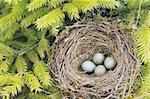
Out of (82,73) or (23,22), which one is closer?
(23,22)

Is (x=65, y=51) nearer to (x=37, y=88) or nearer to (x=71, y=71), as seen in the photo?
(x=71, y=71)

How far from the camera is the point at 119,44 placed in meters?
1.69

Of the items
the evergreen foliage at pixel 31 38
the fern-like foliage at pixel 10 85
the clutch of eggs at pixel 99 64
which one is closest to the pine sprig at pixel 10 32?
the evergreen foliage at pixel 31 38

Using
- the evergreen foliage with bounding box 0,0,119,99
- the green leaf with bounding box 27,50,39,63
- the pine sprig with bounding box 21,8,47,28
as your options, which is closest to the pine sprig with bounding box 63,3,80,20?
the evergreen foliage with bounding box 0,0,119,99

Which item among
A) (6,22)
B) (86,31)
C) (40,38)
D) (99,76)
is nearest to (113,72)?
(99,76)

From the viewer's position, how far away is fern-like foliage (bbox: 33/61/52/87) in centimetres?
161

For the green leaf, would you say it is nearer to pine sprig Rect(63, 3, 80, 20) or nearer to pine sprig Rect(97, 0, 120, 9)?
pine sprig Rect(63, 3, 80, 20)

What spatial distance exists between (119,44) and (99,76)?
0.17m

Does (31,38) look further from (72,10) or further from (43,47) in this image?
(72,10)

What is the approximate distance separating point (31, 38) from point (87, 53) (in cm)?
28

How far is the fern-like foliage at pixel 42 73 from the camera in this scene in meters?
1.61

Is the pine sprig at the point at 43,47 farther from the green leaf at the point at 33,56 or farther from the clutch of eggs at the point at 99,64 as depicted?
the clutch of eggs at the point at 99,64

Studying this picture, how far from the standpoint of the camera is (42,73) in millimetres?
1635

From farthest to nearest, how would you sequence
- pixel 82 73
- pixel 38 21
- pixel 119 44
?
1. pixel 82 73
2. pixel 119 44
3. pixel 38 21
